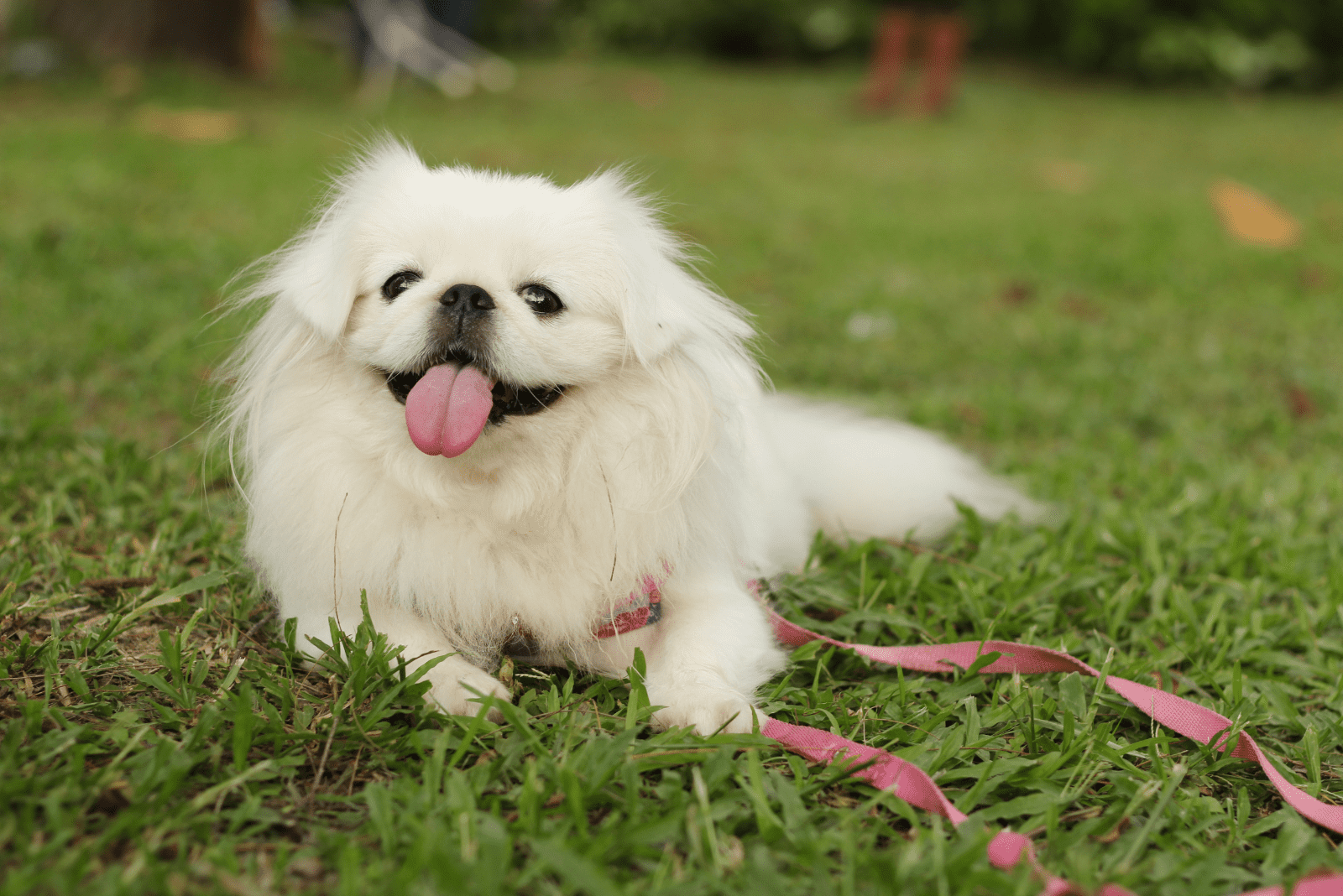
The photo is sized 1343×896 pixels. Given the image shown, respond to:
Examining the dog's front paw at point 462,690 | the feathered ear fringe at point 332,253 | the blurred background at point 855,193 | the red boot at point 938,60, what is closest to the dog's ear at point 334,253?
the feathered ear fringe at point 332,253

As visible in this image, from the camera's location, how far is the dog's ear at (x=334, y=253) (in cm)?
204

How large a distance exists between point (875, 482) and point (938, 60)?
12.2 meters

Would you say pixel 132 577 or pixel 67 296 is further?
pixel 67 296

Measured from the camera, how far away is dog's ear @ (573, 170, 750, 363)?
205 centimetres

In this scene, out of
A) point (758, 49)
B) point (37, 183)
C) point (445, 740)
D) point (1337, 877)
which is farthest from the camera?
point (758, 49)

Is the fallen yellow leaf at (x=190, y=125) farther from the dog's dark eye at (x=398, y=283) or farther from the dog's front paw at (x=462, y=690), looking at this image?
the dog's front paw at (x=462, y=690)

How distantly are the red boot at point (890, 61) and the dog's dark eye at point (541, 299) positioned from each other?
13.2 m

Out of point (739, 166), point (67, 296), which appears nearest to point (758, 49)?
point (739, 166)

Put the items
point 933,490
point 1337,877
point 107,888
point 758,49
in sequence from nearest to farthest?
1. point 107,888
2. point 1337,877
3. point 933,490
4. point 758,49

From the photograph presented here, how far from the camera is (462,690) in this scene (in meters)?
2.01

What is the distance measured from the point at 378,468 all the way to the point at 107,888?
3.01 feet

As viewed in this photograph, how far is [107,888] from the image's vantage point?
4.67 feet

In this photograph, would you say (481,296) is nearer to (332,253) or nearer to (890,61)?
(332,253)

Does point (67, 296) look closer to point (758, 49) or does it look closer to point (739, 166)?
point (739, 166)
